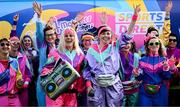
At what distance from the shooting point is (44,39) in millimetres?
6371

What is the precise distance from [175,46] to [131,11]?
2.60 ft

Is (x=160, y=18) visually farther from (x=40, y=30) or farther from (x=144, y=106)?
(x=40, y=30)

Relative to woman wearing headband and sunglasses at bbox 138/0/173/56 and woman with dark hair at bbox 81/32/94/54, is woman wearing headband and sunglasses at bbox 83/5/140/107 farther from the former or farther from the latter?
woman wearing headband and sunglasses at bbox 138/0/173/56

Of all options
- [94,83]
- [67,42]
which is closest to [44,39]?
[67,42]

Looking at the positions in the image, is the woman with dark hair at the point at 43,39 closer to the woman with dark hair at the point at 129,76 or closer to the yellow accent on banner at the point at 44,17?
the yellow accent on banner at the point at 44,17

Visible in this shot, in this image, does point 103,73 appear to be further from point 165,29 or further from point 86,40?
point 165,29

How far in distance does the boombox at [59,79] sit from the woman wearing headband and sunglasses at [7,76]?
2.12 ft

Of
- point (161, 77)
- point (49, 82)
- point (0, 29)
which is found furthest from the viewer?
point (0, 29)

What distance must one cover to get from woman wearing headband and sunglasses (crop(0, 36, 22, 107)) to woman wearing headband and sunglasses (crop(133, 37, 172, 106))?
1.57 meters

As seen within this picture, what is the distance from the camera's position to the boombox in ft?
18.6

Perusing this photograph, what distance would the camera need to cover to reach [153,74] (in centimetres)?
619

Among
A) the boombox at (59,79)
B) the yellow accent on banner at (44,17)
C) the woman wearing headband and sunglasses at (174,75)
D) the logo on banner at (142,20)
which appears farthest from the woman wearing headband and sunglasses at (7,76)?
the woman wearing headband and sunglasses at (174,75)

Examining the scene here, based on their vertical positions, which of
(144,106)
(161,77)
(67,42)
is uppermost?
(67,42)

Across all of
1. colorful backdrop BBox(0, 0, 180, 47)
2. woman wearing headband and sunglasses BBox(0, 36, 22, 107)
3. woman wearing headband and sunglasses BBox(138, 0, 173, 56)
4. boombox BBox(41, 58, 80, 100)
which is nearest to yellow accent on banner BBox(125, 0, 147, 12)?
colorful backdrop BBox(0, 0, 180, 47)
